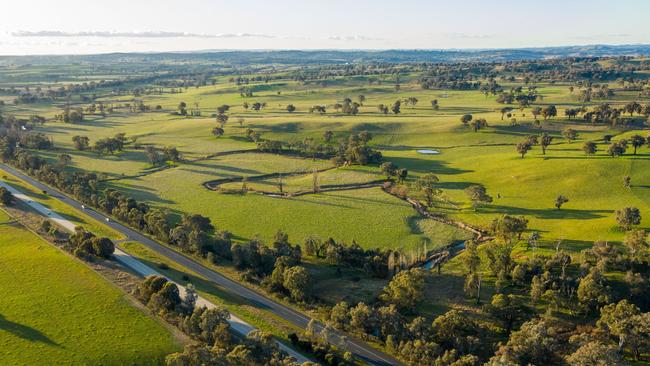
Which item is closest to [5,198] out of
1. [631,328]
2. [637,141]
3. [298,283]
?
[298,283]

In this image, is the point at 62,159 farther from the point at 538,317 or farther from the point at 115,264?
the point at 538,317

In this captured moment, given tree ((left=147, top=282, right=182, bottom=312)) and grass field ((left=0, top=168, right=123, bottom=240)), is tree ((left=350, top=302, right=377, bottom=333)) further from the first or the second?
grass field ((left=0, top=168, right=123, bottom=240))

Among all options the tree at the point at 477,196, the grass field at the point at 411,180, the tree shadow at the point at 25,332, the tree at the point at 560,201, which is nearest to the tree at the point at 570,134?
the grass field at the point at 411,180

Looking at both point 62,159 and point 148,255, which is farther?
point 62,159

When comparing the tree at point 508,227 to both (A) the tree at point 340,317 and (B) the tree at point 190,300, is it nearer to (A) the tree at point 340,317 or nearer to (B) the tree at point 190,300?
(A) the tree at point 340,317

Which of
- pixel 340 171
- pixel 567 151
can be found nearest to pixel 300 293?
pixel 340 171

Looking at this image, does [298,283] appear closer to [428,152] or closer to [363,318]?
[363,318]
